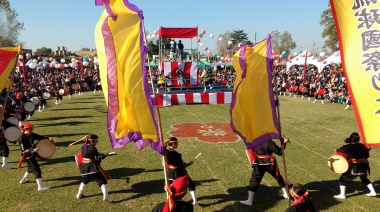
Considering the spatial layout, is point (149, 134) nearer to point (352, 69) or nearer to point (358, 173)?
point (352, 69)

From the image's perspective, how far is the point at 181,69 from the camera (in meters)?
24.1

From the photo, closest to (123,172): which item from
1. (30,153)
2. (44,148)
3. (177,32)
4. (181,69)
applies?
(44,148)

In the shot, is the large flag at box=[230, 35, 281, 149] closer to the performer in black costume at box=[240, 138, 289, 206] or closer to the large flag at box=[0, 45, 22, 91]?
the performer in black costume at box=[240, 138, 289, 206]

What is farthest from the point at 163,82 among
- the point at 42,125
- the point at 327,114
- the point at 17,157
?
the point at 17,157

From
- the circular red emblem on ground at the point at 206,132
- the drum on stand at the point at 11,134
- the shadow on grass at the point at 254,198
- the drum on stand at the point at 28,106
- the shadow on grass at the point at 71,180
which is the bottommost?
the shadow on grass at the point at 254,198

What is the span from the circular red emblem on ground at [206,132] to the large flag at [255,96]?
6.48 meters

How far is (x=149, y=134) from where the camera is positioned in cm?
516

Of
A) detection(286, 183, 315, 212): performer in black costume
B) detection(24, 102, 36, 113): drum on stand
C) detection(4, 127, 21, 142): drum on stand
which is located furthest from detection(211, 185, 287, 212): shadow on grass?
A: detection(24, 102, 36, 113): drum on stand

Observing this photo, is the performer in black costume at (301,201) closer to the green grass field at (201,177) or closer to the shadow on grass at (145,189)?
the green grass field at (201,177)

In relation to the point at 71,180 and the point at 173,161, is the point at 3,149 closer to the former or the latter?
Answer: the point at 71,180

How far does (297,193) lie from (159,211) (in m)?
2.20

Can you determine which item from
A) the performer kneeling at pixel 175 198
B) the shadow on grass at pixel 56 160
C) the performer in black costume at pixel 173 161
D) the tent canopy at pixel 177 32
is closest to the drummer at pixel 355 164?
the performer in black costume at pixel 173 161

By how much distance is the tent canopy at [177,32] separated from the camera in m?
21.8

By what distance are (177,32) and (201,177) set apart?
50.2 ft
